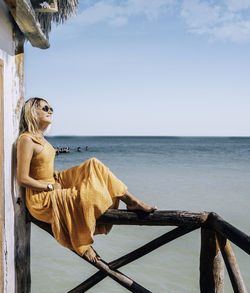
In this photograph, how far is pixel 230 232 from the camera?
2201mm

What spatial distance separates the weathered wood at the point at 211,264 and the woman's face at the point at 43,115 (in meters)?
1.60

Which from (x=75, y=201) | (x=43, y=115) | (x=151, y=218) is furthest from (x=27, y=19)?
(x=151, y=218)

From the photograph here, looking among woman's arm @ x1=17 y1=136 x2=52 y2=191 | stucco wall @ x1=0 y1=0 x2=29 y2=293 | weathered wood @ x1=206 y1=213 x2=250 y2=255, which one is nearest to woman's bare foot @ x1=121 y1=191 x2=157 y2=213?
weathered wood @ x1=206 y1=213 x2=250 y2=255

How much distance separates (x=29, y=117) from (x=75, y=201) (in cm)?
80

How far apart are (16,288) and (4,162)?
1.11 metres

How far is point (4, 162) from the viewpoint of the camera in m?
2.42

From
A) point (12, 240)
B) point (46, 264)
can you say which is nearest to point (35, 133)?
point (12, 240)

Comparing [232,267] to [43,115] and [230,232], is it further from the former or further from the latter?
[43,115]

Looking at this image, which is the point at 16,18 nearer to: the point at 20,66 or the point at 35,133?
the point at 20,66

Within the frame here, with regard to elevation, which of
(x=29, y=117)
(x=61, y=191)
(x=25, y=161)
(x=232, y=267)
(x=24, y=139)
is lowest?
(x=232, y=267)

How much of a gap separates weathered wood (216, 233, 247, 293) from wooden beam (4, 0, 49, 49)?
2273mm

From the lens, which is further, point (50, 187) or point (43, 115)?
point (43, 115)

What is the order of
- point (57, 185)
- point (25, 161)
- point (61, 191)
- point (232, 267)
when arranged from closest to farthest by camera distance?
point (232, 267)
point (25, 161)
point (61, 191)
point (57, 185)

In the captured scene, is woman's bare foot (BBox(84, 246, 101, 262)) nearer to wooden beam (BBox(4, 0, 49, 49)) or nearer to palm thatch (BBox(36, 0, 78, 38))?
wooden beam (BBox(4, 0, 49, 49))
